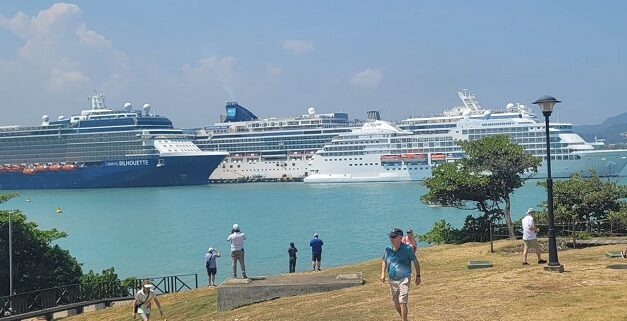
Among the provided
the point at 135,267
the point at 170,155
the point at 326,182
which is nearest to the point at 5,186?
the point at 170,155

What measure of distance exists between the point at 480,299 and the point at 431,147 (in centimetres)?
9209

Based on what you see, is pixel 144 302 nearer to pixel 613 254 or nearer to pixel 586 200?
pixel 613 254

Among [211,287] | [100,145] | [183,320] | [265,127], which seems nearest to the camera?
[183,320]

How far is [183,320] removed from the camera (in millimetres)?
13703

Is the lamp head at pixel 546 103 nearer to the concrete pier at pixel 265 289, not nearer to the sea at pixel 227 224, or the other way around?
the concrete pier at pixel 265 289

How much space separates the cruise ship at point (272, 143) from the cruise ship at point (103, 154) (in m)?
7.93

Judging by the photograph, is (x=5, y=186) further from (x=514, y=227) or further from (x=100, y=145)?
(x=514, y=227)

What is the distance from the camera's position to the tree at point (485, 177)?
23344 millimetres

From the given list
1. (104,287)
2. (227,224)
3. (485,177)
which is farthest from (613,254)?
(227,224)

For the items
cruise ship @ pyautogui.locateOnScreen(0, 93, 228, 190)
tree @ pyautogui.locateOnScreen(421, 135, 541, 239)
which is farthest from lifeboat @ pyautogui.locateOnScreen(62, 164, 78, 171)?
tree @ pyautogui.locateOnScreen(421, 135, 541, 239)

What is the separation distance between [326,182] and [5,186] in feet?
161

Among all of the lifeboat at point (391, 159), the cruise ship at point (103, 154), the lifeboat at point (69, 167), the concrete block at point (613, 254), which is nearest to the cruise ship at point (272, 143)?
the cruise ship at point (103, 154)

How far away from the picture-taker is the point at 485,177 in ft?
77.4

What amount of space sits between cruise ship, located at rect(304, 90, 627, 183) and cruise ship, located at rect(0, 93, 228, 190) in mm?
18603
